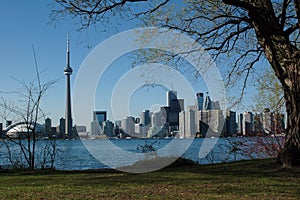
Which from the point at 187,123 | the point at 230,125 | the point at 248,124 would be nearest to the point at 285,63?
the point at 248,124

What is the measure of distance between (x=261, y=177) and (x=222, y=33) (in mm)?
4900

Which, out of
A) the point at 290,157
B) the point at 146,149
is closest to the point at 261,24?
the point at 290,157

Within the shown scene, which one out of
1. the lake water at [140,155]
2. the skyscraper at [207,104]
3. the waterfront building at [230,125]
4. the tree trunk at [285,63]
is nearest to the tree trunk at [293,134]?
the tree trunk at [285,63]

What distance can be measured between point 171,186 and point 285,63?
4639 millimetres

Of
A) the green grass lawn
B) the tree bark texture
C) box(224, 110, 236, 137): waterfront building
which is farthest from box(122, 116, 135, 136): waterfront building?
the tree bark texture

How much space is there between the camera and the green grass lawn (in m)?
6.16

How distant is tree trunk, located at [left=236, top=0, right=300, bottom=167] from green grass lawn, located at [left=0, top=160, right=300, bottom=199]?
68cm

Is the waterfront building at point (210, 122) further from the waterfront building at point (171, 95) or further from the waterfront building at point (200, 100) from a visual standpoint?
the waterfront building at point (171, 95)

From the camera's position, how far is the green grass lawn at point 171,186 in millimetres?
6164

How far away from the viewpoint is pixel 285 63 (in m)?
9.50

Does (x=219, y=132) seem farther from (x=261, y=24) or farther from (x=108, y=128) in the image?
(x=261, y=24)

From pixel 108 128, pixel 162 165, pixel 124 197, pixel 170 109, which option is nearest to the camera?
pixel 124 197

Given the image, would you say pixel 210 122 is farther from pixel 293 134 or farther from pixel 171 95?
pixel 293 134

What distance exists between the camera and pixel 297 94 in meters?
9.40
